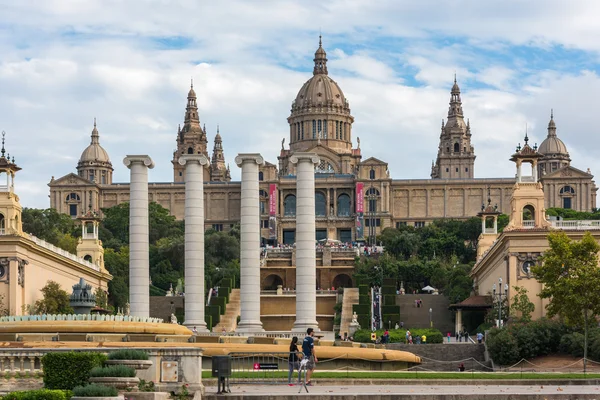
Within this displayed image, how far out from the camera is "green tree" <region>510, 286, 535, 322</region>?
83.5 meters

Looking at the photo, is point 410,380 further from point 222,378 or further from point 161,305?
point 161,305

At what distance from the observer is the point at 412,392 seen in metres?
41.3

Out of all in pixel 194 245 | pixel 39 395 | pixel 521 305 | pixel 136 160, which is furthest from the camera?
pixel 521 305

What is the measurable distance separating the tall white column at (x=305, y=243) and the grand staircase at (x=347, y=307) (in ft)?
78.9

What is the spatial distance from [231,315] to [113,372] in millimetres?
69663

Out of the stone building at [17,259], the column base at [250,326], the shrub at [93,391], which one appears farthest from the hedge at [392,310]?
the shrub at [93,391]

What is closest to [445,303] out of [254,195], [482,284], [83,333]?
[482,284]

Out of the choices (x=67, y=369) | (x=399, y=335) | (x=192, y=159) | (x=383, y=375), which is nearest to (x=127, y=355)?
(x=67, y=369)

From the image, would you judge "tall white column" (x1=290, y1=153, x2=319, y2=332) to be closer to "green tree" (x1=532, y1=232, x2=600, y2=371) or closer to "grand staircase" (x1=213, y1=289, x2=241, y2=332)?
"green tree" (x1=532, y1=232, x2=600, y2=371)

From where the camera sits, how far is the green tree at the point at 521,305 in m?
83.5

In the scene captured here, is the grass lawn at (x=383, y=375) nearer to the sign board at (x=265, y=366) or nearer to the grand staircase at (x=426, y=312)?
the sign board at (x=265, y=366)

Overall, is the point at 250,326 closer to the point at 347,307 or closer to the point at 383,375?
the point at 383,375

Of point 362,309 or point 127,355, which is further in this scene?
point 362,309

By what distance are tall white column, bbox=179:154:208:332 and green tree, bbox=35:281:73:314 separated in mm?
13983
